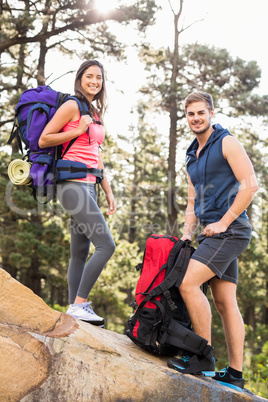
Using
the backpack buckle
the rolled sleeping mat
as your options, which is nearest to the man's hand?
the backpack buckle

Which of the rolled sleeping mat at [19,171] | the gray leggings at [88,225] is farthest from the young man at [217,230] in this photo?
the rolled sleeping mat at [19,171]

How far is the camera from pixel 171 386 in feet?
9.21

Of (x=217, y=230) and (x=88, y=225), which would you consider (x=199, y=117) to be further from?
(x=88, y=225)

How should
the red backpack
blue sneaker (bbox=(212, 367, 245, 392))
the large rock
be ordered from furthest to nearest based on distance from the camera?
blue sneaker (bbox=(212, 367, 245, 392))
the red backpack
the large rock

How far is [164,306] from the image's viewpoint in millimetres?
2965

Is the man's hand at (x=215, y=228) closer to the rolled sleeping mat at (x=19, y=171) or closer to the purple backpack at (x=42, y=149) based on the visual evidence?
the purple backpack at (x=42, y=149)

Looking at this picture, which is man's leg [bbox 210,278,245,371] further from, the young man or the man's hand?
the man's hand

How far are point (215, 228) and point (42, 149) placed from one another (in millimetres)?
1496

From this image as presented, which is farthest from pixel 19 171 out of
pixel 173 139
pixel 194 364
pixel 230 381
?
pixel 173 139

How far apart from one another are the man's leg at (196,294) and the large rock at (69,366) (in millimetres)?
396

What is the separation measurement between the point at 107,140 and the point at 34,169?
10.2m

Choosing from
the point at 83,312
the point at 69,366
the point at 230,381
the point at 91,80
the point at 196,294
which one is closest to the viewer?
the point at 69,366

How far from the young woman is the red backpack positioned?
36 cm

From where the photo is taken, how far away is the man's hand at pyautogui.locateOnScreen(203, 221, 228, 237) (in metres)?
2.99
